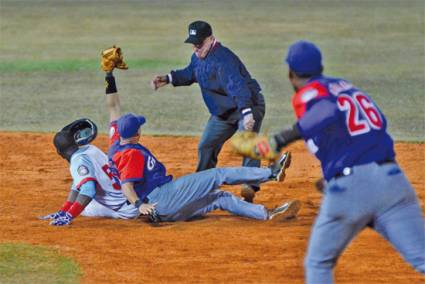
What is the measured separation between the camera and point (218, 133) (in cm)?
1152

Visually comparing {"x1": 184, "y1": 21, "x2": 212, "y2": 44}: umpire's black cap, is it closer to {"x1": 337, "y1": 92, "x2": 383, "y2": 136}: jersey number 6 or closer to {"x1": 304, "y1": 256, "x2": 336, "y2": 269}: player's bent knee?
{"x1": 337, "y1": 92, "x2": 383, "y2": 136}: jersey number 6

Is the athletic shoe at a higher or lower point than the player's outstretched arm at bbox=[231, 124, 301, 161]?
lower

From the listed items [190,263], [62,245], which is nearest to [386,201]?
[190,263]

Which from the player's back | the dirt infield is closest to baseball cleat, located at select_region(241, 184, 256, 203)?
the dirt infield

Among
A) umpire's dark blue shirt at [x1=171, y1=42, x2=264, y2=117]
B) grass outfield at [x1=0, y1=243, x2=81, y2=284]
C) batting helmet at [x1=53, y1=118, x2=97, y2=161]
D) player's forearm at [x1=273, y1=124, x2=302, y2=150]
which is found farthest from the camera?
umpire's dark blue shirt at [x1=171, y1=42, x2=264, y2=117]

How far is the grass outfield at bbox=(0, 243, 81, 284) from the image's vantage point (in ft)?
28.7

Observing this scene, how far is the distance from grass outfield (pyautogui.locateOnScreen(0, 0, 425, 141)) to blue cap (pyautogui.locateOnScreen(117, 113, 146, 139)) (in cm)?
548

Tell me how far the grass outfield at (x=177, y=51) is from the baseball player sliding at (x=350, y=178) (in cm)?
837

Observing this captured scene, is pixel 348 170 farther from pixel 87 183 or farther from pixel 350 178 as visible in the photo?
pixel 87 183

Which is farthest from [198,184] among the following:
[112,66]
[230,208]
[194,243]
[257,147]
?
[257,147]

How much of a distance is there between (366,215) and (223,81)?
438cm

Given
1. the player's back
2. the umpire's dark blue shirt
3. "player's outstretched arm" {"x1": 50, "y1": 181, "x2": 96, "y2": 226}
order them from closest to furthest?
"player's outstretched arm" {"x1": 50, "y1": 181, "x2": 96, "y2": 226} → the player's back → the umpire's dark blue shirt

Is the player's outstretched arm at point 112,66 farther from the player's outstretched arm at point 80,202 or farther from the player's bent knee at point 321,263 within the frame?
the player's bent knee at point 321,263

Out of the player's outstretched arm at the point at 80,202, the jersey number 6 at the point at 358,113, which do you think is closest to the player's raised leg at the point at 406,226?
the jersey number 6 at the point at 358,113
